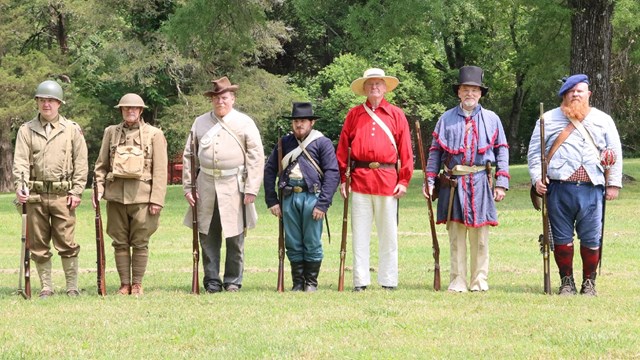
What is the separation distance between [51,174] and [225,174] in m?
1.74

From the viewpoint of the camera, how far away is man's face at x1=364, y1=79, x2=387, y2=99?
35.0 feet

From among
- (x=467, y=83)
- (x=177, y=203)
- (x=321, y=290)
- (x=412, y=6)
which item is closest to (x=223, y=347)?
(x=321, y=290)

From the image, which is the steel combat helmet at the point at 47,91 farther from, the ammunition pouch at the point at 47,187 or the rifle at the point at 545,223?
the rifle at the point at 545,223

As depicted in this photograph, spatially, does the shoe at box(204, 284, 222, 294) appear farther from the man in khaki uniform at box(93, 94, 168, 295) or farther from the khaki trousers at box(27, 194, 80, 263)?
the khaki trousers at box(27, 194, 80, 263)

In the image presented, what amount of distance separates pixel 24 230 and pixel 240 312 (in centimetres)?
273

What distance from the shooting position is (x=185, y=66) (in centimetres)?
4525

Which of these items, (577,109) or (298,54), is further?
(298,54)

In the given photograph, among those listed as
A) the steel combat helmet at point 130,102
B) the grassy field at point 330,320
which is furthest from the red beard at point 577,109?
the steel combat helmet at point 130,102

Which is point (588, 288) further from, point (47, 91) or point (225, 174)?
point (47, 91)

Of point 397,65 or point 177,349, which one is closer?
point 177,349

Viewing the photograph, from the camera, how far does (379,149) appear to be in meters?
10.6

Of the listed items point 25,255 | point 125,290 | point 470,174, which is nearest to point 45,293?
point 25,255

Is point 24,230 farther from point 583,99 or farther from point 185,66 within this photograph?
point 185,66

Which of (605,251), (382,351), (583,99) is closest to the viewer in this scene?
(382,351)
